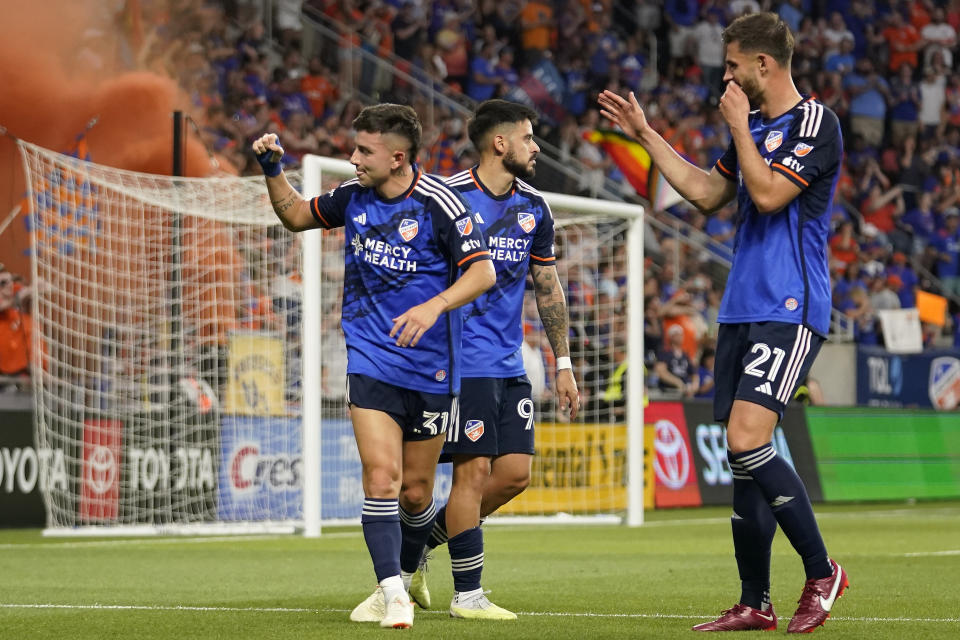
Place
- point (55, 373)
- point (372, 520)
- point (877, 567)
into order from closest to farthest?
point (372, 520) < point (877, 567) < point (55, 373)

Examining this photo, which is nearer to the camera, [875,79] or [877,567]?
[877,567]

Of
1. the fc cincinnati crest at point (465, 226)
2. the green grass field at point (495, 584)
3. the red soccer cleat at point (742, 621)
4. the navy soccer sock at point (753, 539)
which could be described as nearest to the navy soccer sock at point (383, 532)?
the green grass field at point (495, 584)

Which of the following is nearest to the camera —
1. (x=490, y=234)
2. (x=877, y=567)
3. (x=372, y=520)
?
(x=372, y=520)

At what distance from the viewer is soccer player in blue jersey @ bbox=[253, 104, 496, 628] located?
636 cm

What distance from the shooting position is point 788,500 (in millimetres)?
5938

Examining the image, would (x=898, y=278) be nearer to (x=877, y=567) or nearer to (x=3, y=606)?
(x=877, y=567)

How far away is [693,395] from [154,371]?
26.1 feet

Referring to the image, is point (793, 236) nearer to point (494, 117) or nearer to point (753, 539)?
point (753, 539)

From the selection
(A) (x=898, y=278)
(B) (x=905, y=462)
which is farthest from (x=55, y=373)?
(A) (x=898, y=278)

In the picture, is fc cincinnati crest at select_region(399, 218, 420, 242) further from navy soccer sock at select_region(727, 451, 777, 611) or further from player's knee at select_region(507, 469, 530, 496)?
navy soccer sock at select_region(727, 451, 777, 611)

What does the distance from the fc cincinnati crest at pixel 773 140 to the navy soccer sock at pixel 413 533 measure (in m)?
2.15

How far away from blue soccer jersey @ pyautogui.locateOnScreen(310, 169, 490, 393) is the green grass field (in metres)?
1.05

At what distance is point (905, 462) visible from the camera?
20.9 m

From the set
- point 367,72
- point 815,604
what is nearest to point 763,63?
point 815,604
